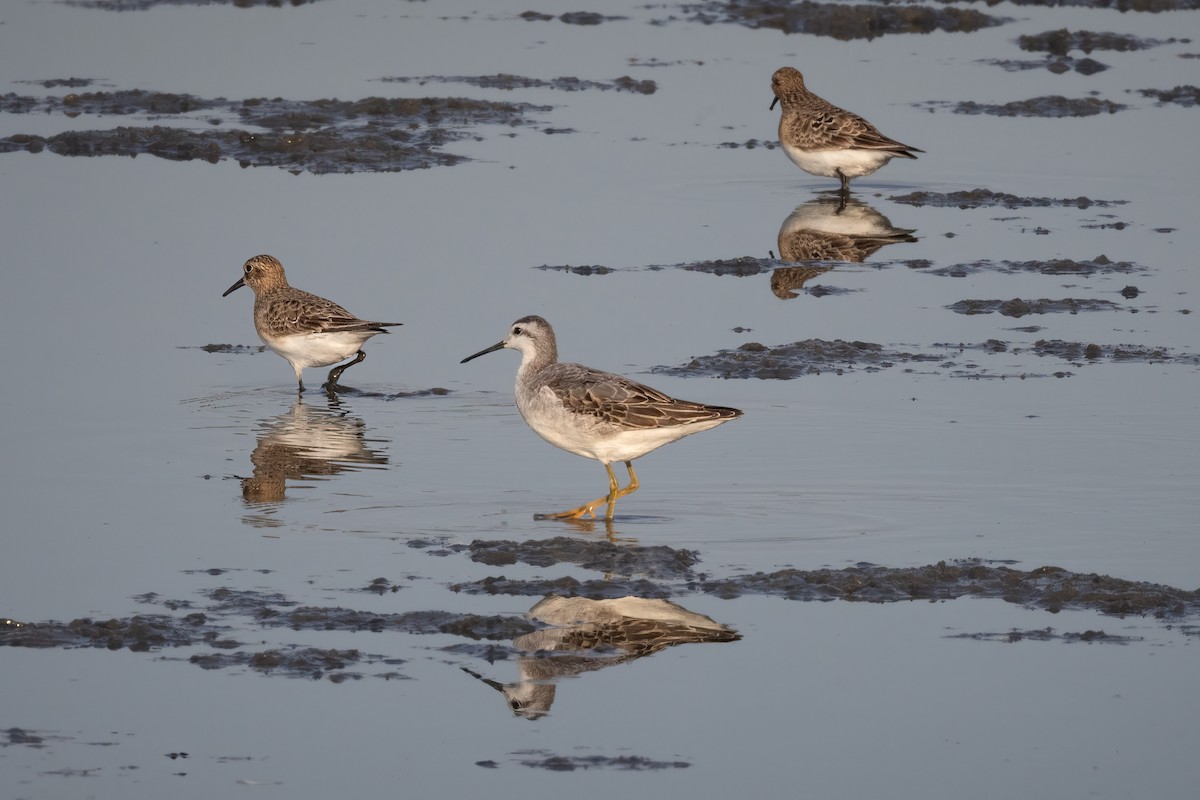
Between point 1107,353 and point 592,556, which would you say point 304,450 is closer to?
point 592,556

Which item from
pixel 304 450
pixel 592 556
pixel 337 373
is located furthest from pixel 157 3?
pixel 592 556

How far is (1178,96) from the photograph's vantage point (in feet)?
89.4

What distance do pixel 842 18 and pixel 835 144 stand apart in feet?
39.3

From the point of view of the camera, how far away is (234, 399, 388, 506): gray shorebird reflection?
40.7 ft

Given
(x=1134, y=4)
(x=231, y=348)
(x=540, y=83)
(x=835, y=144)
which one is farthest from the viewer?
(x=1134, y=4)

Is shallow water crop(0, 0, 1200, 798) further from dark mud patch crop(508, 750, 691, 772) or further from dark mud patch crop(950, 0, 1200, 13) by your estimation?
dark mud patch crop(950, 0, 1200, 13)

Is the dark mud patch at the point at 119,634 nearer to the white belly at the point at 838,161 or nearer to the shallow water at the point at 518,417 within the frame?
the shallow water at the point at 518,417

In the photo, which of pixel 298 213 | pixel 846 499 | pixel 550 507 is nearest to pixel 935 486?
pixel 846 499

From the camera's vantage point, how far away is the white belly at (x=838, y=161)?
22.0 m

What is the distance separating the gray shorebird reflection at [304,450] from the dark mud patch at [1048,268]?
22.2ft

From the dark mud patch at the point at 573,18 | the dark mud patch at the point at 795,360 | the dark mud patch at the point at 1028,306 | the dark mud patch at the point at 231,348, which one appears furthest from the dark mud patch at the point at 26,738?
the dark mud patch at the point at 573,18

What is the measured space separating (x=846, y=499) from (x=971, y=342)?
453cm

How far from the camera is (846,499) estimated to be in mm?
12055

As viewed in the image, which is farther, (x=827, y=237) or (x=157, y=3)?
(x=157, y=3)
